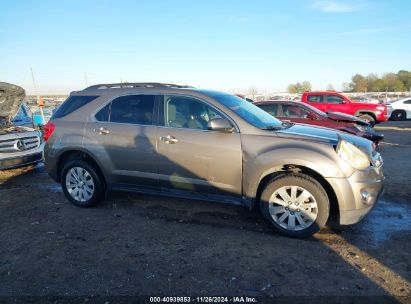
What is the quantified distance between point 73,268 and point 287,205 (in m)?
2.46

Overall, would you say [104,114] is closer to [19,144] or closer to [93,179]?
[93,179]

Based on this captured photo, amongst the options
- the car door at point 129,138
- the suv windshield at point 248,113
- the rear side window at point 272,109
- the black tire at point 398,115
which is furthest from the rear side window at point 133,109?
the black tire at point 398,115

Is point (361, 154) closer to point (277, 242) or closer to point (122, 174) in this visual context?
point (277, 242)

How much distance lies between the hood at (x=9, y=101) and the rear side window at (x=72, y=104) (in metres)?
2.97

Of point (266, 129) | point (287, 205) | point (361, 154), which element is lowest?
point (287, 205)

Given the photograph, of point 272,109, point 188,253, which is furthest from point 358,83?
point 188,253

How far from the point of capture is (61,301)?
8.96 ft

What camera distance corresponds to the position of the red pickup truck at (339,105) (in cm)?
1381

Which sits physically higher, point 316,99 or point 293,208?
point 316,99

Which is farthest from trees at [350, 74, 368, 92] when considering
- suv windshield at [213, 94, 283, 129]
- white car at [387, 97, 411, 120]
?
suv windshield at [213, 94, 283, 129]

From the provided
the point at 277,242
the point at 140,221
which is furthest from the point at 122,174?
the point at 277,242

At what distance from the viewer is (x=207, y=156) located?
404 cm

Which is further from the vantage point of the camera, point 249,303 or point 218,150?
point 218,150

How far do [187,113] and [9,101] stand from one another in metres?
5.34
